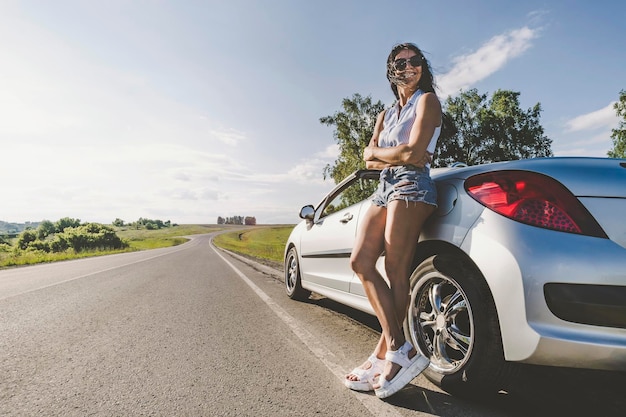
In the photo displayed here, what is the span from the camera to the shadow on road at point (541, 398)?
1896mm

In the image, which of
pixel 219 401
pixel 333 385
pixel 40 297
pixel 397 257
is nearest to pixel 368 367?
pixel 333 385

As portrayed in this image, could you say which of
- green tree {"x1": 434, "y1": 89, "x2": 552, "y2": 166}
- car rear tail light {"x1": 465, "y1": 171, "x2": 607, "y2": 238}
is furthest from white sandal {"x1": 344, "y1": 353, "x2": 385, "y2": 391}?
green tree {"x1": 434, "y1": 89, "x2": 552, "y2": 166}

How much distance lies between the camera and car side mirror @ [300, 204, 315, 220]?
4836 mm

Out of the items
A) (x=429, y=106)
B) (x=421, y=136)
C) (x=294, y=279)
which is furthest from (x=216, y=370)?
(x=294, y=279)

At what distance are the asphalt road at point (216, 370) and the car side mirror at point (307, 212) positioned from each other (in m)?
1.16

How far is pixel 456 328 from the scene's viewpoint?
2.25 metres

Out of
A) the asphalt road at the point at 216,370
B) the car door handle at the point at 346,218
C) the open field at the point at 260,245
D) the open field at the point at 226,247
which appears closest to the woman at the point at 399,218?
the asphalt road at the point at 216,370

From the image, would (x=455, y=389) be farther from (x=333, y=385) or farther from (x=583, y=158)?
(x=583, y=158)

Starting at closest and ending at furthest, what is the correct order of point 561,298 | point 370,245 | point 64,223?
point 561,298, point 370,245, point 64,223

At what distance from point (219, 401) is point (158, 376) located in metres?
0.63

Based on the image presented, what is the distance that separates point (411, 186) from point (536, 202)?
2.11 feet

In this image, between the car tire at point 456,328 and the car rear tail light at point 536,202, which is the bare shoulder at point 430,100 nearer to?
the car rear tail light at point 536,202

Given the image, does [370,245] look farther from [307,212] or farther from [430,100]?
[307,212]

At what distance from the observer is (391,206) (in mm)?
2293
